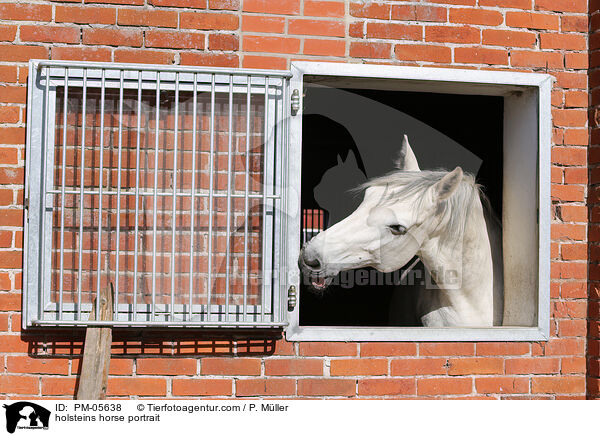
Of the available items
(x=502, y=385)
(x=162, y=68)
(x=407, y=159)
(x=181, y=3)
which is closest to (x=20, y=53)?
(x=162, y=68)

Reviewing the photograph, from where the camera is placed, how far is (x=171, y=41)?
3293 mm

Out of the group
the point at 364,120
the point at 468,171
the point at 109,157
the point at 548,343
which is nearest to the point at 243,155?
the point at 109,157

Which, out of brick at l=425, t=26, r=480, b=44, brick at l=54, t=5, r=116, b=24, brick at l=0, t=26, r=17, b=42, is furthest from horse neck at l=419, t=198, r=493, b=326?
brick at l=0, t=26, r=17, b=42

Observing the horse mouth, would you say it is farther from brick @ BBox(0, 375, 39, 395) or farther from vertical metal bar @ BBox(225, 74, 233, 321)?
brick @ BBox(0, 375, 39, 395)

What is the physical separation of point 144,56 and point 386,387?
6.39ft

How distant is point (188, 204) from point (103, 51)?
2.67 ft

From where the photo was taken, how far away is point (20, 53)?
3.22 metres

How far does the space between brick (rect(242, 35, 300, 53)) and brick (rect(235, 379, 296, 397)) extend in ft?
5.14

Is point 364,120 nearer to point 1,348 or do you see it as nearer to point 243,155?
point 243,155

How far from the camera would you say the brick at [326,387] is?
332 centimetres

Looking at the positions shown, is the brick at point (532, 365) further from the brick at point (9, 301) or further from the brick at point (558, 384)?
the brick at point (9, 301)

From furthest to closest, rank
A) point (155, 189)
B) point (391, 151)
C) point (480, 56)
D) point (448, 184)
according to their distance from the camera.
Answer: point (391, 151) < point (448, 184) < point (480, 56) < point (155, 189)

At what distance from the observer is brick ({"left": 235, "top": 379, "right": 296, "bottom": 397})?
3285 mm
